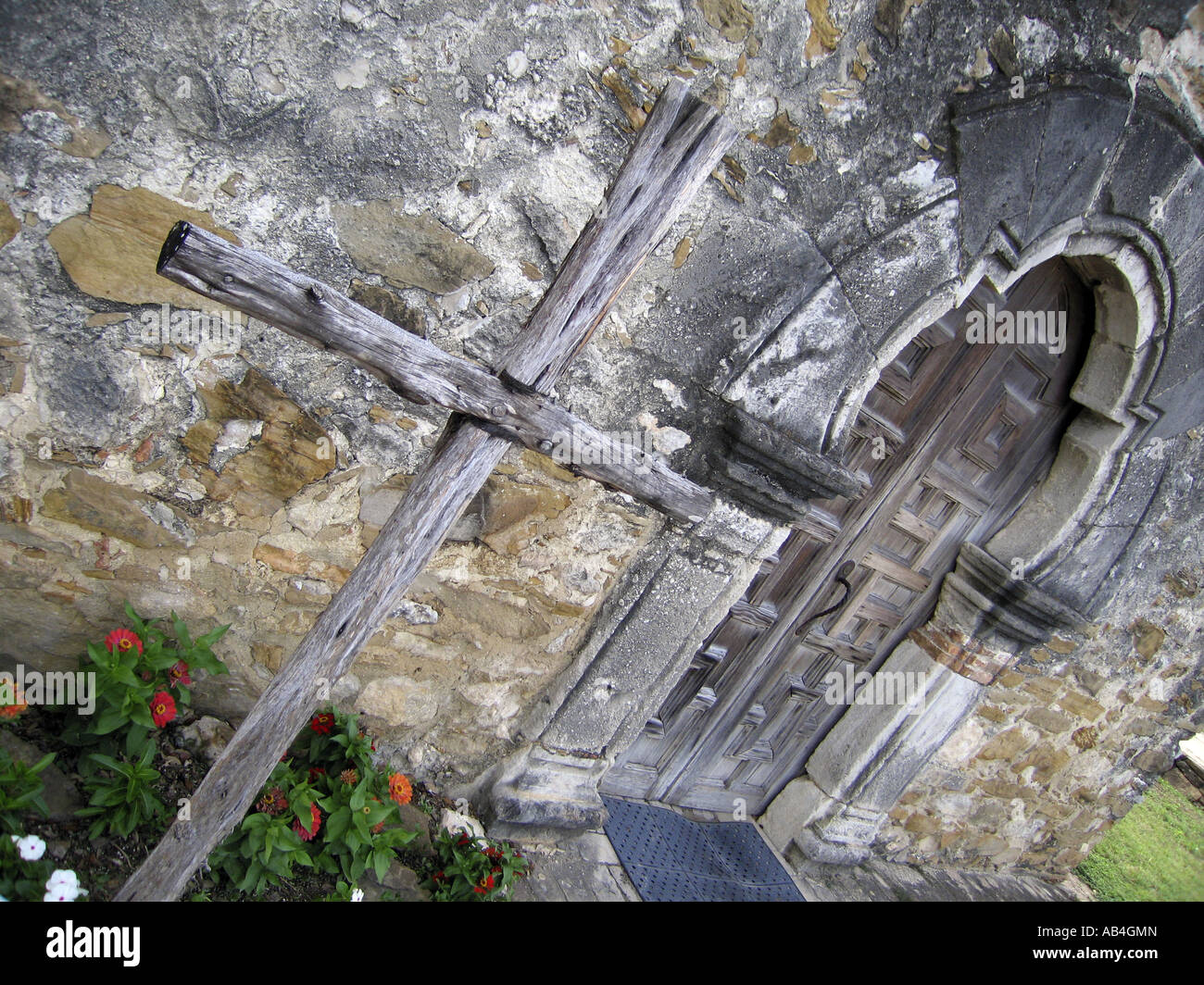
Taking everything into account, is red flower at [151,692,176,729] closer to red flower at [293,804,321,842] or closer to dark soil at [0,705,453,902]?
dark soil at [0,705,453,902]

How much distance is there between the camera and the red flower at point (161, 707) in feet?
6.22

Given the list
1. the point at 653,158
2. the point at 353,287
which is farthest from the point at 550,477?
the point at 653,158

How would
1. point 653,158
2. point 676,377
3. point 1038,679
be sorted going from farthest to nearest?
point 1038,679 < point 676,377 < point 653,158

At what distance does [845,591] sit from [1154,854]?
3341 millimetres

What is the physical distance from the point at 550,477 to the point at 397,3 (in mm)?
1244

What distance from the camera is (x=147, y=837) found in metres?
1.96

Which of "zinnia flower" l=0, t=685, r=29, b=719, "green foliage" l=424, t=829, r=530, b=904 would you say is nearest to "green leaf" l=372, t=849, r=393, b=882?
"green foliage" l=424, t=829, r=530, b=904

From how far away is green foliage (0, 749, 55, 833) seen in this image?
67.1 inches

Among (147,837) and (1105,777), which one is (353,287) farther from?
(1105,777)

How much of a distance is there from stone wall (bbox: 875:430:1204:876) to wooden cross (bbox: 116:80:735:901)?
8.96 feet

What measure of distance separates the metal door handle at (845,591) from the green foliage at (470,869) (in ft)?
4.81

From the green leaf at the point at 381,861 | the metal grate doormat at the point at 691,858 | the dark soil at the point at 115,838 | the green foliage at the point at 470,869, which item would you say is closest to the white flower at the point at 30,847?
the dark soil at the point at 115,838

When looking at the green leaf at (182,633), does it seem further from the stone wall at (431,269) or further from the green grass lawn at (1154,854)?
the green grass lawn at (1154,854)
